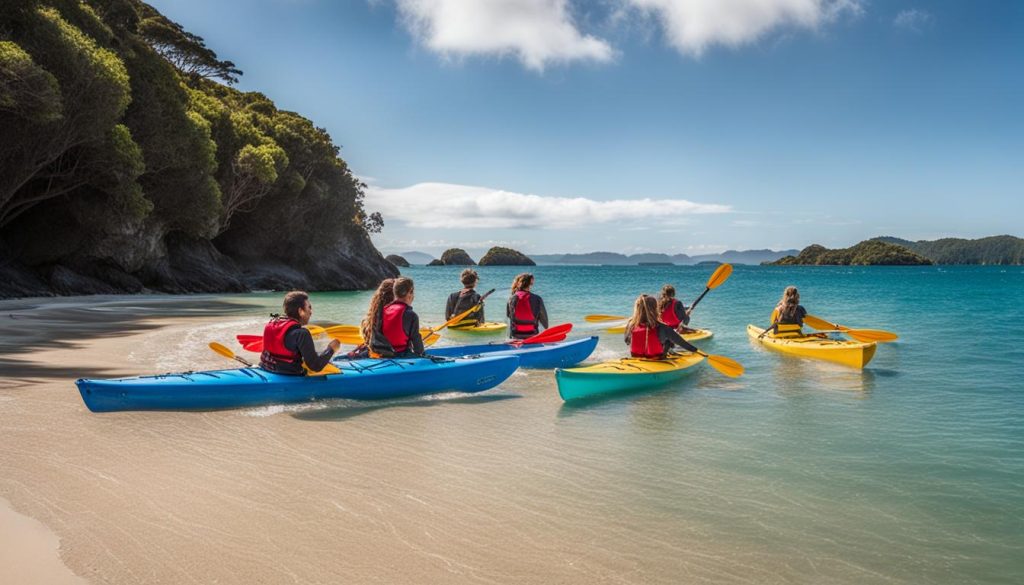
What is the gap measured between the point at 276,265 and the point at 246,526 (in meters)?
43.3

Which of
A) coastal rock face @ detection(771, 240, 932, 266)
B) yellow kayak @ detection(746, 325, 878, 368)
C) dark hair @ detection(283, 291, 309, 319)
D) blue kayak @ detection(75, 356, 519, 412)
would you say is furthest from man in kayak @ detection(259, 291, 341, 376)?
coastal rock face @ detection(771, 240, 932, 266)

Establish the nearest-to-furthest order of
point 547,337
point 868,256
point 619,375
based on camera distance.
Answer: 1. point 619,375
2. point 547,337
3. point 868,256

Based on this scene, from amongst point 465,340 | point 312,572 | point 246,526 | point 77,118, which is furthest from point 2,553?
point 77,118

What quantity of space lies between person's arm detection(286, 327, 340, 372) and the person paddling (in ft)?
3.63

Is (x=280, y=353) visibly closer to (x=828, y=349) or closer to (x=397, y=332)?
(x=397, y=332)

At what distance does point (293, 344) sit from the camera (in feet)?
23.0

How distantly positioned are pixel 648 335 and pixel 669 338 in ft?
0.95

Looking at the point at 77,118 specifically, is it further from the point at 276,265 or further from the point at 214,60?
the point at 214,60

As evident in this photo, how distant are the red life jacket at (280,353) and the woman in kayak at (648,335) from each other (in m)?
4.28

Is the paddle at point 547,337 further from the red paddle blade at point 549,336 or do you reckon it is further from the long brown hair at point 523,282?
the long brown hair at point 523,282

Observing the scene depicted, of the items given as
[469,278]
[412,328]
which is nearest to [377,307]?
[412,328]

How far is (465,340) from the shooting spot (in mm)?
14195

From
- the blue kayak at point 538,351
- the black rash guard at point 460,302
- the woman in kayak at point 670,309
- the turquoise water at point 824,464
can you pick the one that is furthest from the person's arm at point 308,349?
the woman in kayak at point 670,309

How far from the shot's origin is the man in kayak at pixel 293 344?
6824mm
